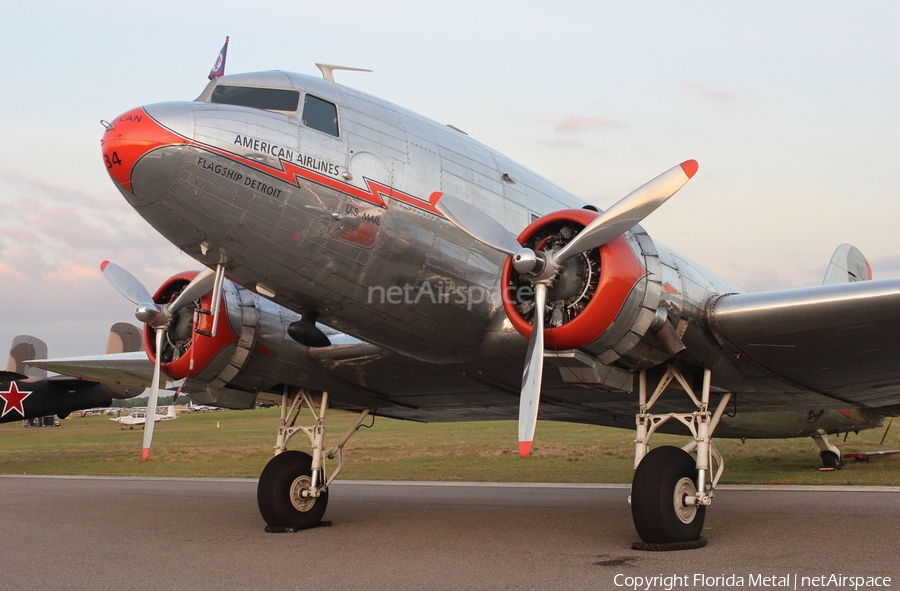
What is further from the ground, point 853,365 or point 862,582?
point 853,365

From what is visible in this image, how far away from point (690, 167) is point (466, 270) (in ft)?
7.76

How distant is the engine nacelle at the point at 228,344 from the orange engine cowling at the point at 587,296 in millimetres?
3891

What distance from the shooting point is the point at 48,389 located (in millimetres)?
25391

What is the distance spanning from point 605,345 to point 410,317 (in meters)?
1.99

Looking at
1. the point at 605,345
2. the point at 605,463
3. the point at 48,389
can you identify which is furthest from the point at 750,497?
the point at 48,389

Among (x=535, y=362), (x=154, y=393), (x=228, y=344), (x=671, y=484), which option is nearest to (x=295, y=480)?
(x=228, y=344)

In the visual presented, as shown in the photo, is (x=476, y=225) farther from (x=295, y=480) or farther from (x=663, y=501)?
(x=295, y=480)

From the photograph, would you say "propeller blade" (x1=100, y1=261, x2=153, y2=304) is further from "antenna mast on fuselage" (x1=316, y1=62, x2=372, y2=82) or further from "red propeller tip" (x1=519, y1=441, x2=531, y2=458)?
"red propeller tip" (x1=519, y1=441, x2=531, y2=458)

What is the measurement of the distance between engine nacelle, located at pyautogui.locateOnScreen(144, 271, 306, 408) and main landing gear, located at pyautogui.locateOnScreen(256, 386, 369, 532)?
2.14 feet

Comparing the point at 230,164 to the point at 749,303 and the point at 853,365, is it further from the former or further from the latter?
the point at 853,365

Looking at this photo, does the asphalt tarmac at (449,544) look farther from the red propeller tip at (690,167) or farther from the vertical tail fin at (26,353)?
the vertical tail fin at (26,353)

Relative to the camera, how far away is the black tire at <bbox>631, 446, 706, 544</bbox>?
7438 millimetres

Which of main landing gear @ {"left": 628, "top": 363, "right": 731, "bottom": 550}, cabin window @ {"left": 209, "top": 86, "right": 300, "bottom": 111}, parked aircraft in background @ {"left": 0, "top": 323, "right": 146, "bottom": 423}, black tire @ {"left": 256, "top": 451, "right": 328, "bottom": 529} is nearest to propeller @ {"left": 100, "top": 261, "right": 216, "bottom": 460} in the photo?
black tire @ {"left": 256, "top": 451, "right": 328, "bottom": 529}

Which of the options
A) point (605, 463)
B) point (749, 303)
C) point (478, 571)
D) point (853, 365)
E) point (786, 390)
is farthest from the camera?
point (605, 463)
